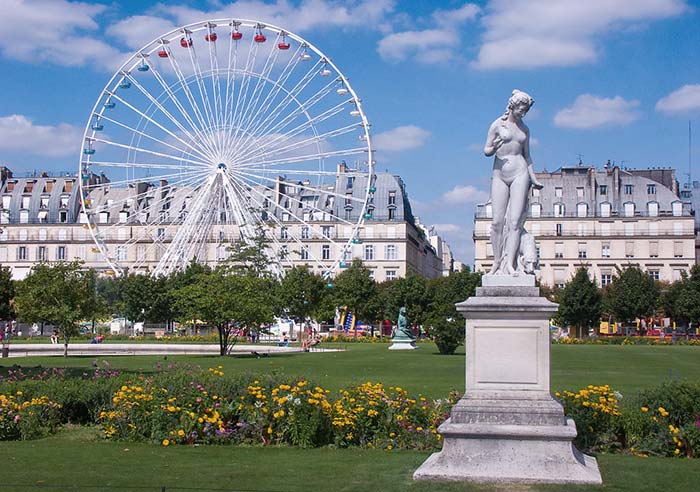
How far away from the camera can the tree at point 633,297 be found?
261 feet

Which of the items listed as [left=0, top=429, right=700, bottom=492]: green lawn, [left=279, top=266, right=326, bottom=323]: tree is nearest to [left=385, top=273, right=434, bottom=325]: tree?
[left=279, top=266, right=326, bottom=323]: tree

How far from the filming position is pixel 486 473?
10.8m

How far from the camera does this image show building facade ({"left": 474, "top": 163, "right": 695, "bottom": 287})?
330 ft

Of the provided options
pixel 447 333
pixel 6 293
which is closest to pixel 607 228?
pixel 6 293

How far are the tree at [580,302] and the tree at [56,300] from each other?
41.0m

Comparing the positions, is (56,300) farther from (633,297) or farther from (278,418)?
(633,297)

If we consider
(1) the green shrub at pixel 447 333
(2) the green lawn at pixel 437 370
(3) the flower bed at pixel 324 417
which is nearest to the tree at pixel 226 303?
(2) the green lawn at pixel 437 370

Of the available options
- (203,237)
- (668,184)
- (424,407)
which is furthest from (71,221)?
(424,407)

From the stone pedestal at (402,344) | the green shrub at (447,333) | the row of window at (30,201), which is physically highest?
the row of window at (30,201)

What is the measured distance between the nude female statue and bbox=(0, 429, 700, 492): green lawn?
2759 mm

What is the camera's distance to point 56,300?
42.2 meters

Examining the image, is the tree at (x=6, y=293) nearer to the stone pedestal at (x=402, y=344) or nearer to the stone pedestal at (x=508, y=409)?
the stone pedestal at (x=402, y=344)

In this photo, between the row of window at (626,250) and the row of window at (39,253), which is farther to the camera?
the row of window at (39,253)

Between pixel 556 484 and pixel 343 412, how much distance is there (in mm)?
4123
